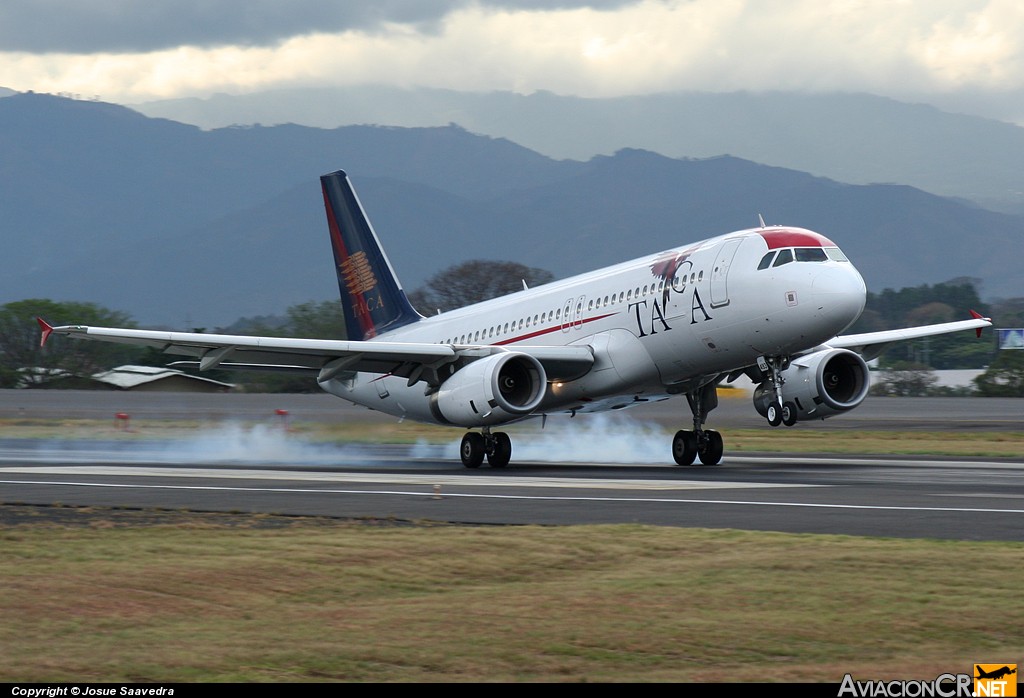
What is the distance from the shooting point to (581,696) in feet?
24.9

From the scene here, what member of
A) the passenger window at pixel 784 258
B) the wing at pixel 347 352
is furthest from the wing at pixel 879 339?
the wing at pixel 347 352

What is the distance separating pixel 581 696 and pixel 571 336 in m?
22.8

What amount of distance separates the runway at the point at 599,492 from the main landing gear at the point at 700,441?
1.62 feet

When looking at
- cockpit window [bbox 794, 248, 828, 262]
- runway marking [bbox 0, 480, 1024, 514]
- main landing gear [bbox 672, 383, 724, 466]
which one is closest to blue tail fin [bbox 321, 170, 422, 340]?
main landing gear [bbox 672, 383, 724, 466]

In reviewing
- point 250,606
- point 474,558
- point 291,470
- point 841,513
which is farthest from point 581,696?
point 291,470

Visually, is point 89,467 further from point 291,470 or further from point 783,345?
point 783,345

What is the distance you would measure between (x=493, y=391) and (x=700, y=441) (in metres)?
5.21

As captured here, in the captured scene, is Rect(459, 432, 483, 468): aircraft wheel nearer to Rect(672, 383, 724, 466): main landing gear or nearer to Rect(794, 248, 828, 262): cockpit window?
Rect(672, 383, 724, 466): main landing gear

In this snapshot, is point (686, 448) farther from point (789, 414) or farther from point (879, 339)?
point (879, 339)

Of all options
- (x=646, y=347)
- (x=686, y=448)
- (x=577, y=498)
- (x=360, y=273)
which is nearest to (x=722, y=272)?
(x=646, y=347)

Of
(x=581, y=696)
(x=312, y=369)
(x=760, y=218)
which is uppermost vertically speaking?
(x=760, y=218)

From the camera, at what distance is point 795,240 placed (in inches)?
1038

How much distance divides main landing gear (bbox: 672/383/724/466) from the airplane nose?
16.1 feet

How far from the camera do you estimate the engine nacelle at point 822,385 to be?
91.6 feet
